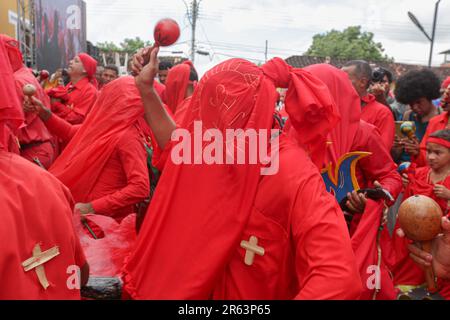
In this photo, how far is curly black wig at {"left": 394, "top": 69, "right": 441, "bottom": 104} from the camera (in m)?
5.29

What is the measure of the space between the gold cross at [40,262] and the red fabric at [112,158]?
1786mm

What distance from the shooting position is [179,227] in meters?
1.85

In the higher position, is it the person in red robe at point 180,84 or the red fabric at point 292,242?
the person in red robe at point 180,84

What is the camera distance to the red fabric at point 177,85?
423cm

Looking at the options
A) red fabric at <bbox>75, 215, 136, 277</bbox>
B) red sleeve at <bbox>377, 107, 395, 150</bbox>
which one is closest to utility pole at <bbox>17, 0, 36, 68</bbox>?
red sleeve at <bbox>377, 107, 395, 150</bbox>

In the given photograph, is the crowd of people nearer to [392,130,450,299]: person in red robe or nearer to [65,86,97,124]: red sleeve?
[392,130,450,299]: person in red robe

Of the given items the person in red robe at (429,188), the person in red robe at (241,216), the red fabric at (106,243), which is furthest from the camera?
the person in red robe at (429,188)

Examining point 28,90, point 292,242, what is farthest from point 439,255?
point 28,90

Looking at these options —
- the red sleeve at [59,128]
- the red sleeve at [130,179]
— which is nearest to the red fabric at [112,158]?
the red sleeve at [130,179]

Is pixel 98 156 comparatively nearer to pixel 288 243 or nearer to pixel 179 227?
pixel 179 227

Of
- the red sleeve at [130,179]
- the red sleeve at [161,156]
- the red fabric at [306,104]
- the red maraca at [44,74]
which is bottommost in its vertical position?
the red sleeve at [130,179]

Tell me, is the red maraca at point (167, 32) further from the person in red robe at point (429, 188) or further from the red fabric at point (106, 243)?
the person in red robe at point (429, 188)

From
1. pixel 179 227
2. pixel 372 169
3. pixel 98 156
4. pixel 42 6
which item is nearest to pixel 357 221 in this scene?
pixel 372 169

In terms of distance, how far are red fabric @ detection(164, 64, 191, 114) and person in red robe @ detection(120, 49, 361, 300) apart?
232cm
